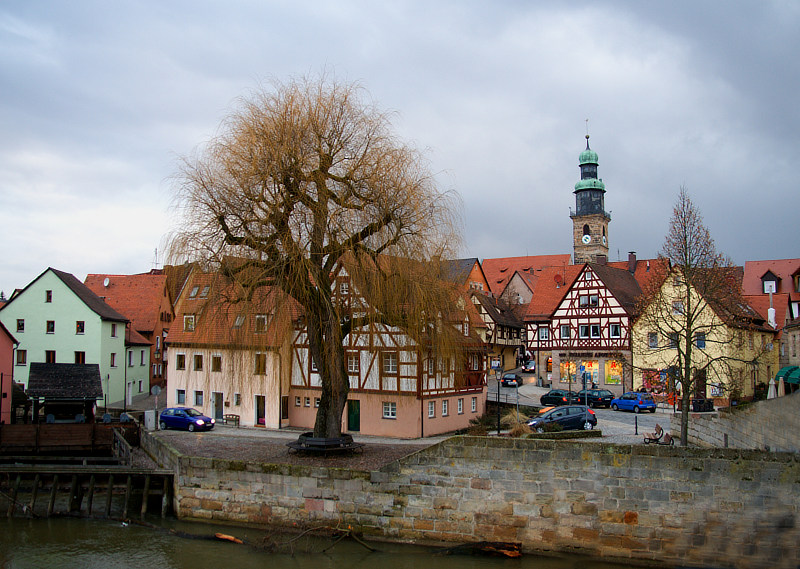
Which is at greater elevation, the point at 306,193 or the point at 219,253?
the point at 306,193

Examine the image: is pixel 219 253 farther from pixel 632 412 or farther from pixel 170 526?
A: pixel 632 412

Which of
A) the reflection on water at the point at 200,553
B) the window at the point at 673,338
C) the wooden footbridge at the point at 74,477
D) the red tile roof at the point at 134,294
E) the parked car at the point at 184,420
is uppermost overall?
the red tile roof at the point at 134,294

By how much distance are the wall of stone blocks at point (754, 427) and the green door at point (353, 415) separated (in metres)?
12.9

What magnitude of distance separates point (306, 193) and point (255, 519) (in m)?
8.99

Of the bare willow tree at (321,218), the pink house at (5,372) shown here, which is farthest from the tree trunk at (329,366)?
the pink house at (5,372)

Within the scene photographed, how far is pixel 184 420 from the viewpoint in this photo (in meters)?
29.4

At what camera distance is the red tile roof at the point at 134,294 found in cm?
4888

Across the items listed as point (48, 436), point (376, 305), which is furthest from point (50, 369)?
point (376, 305)

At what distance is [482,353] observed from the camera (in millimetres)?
31422

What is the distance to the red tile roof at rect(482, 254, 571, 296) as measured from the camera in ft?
271

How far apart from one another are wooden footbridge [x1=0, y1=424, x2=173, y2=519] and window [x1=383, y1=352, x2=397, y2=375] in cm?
1060

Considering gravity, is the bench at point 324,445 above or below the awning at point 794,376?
below

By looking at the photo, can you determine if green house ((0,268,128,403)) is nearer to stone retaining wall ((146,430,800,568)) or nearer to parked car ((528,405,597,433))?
stone retaining wall ((146,430,800,568))

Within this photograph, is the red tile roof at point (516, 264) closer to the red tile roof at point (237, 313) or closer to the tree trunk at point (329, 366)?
the tree trunk at point (329, 366)
